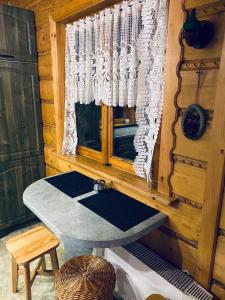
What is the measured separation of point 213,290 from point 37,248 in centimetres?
121

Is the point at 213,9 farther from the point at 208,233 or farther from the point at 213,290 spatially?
the point at 213,290

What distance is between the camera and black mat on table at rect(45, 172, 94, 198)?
187cm

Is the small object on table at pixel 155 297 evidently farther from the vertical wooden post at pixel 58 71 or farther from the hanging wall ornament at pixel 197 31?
the vertical wooden post at pixel 58 71

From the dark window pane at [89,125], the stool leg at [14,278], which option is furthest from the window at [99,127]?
the stool leg at [14,278]

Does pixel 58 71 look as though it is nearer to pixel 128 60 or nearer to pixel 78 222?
pixel 128 60

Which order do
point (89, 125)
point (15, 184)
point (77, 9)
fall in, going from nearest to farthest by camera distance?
point (77, 9) → point (89, 125) → point (15, 184)

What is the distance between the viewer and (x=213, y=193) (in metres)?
1.25

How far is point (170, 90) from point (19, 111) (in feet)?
5.64

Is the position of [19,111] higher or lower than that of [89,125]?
higher

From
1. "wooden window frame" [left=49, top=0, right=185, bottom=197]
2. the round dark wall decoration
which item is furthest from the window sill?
the round dark wall decoration

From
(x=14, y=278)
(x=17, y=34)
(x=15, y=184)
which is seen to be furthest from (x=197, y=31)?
(x=15, y=184)

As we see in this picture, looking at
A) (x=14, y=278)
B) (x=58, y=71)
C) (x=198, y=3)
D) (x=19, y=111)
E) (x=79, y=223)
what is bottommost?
(x=14, y=278)

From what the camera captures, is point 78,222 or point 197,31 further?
point 78,222

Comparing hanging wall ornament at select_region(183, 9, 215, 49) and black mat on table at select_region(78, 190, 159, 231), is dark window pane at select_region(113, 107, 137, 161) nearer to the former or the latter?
black mat on table at select_region(78, 190, 159, 231)
